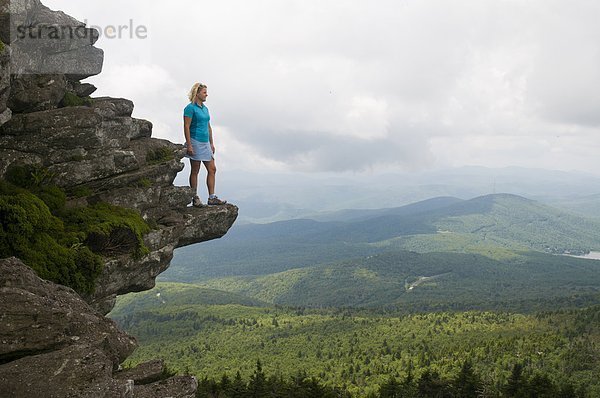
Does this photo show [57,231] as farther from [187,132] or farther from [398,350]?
[398,350]

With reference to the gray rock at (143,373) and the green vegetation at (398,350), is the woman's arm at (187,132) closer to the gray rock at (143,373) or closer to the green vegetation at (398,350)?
the gray rock at (143,373)

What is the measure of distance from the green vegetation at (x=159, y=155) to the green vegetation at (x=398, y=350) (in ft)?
167

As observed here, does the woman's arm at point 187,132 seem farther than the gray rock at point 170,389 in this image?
Yes

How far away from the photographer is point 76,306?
15953 mm

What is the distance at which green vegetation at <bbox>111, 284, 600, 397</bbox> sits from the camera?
91375 millimetres

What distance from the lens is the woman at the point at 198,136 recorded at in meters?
25.4

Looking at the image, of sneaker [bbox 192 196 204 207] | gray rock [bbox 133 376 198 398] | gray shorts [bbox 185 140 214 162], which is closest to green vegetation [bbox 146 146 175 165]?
gray shorts [bbox 185 140 214 162]

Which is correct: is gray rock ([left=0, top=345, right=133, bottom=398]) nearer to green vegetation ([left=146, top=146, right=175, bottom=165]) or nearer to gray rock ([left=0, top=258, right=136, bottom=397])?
gray rock ([left=0, top=258, right=136, bottom=397])

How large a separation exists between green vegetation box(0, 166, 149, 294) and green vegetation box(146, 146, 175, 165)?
4.99m

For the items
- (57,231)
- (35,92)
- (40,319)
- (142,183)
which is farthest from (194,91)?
(40,319)

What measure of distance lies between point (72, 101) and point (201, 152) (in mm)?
7970

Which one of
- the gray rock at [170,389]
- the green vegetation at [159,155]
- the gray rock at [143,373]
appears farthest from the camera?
the green vegetation at [159,155]

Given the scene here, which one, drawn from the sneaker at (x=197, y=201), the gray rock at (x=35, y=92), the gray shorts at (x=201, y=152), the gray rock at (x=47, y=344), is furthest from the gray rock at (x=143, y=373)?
the gray rock at (x=35, y=92)

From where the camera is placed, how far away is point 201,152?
27.3m
